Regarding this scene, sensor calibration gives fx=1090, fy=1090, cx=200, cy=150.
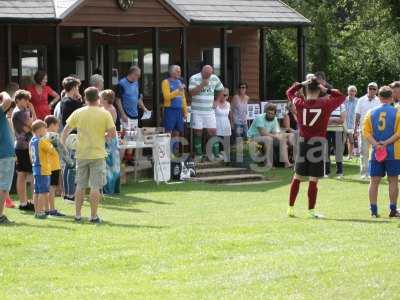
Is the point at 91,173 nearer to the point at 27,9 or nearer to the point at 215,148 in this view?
the point at 27,9

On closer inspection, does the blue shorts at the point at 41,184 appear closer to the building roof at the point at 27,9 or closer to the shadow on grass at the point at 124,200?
the shadow on grass at the point at 124,200

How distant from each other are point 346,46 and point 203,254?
97.4 ft

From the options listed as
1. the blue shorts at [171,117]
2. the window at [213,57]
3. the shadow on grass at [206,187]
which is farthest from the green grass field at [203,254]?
the window at [213,57]

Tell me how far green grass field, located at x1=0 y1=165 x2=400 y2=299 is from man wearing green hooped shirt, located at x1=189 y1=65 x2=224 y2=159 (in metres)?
5.83

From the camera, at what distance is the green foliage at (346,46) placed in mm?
35938

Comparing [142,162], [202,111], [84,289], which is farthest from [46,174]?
[202,111]

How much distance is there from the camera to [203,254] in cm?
1188

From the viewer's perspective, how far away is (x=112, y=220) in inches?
606

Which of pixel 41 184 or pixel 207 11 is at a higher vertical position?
pixel 207 11

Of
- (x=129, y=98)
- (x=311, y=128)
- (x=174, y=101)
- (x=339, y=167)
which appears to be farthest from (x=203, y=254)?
(x=339, y=167)

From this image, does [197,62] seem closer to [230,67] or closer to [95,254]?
[230,67]

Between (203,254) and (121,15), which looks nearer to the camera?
(203,254)

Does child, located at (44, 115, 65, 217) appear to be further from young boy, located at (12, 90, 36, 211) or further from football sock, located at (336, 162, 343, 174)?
football sock, located at (336, 162, 343, 174)

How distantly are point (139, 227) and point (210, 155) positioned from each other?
9606mm
